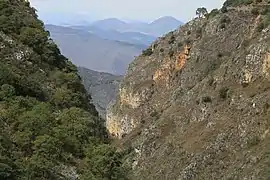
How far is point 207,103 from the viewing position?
→ 61750 millimetres

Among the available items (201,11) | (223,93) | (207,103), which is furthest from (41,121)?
(201,11)

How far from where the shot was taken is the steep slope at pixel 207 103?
5023 centimetres

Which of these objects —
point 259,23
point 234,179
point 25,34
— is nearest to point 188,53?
point 259,23

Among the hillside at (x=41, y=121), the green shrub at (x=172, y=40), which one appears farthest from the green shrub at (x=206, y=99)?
the hillside at (x=41, y=121)

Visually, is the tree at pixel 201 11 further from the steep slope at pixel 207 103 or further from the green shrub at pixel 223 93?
the green shrub at pixel 223 93

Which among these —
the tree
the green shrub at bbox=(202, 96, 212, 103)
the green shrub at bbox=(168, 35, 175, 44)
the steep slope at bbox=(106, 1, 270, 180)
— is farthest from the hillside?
the tree

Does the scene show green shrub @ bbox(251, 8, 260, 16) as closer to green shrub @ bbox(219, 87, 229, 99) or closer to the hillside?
green shrub @ bbox(219, 87, 229, 99)

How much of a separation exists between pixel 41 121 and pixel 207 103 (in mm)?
43425

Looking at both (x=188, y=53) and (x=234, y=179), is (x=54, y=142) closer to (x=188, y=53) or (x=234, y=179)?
(x=234, y=179)

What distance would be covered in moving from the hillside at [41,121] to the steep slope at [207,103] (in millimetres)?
22064

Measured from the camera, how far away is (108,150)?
21328 millimetres

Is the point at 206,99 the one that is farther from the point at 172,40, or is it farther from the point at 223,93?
the point at 172,40

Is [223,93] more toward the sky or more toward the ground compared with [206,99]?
more toward the sky

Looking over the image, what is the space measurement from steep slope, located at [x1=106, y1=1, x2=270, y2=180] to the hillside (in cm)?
2206
